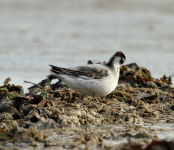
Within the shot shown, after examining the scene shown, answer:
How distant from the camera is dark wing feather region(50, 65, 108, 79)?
561 cm

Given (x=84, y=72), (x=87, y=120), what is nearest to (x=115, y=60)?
(x=84, y=72)

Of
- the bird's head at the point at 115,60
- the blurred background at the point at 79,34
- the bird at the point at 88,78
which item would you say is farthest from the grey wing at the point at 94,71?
the blurred background at the point at 79,34

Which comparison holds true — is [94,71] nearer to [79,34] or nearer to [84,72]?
[84,72]

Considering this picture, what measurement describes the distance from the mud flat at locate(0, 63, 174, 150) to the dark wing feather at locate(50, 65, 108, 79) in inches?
18.7

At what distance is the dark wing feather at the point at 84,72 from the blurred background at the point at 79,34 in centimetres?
241

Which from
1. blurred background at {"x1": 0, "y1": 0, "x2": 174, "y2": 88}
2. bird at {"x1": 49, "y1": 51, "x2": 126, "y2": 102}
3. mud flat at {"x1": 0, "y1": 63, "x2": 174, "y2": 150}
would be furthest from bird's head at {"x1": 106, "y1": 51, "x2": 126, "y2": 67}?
blurred background at {"x1": 0, "y1": 0, "x2": 174, "y2": 88}

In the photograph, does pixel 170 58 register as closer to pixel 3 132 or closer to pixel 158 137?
pixel 158 137

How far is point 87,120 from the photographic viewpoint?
496 centimetres

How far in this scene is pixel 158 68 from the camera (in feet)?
35.3

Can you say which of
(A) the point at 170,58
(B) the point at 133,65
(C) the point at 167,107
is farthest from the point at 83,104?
(A) the point at 170,58

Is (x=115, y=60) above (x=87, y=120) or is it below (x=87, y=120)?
above

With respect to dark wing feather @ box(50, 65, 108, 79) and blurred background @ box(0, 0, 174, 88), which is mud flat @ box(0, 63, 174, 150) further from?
blurred background @ box(0, 0, 174, 88)

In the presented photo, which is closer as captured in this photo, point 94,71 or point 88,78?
point 88,78

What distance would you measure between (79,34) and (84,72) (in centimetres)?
1067
